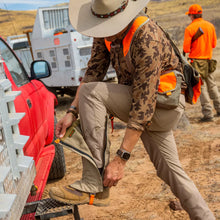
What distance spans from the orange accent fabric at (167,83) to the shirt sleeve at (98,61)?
1.78 ft

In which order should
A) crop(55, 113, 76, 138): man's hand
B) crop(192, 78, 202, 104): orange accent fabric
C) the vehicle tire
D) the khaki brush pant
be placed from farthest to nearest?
the vehicle tire < crop(192, 78, 202, 104): orange accent fabric < crop(55, 113, 76, 138): man's hand < the khaki brush pant

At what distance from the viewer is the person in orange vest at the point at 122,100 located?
2.28 metres

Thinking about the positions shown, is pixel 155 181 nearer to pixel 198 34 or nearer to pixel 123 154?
pixel 123 154

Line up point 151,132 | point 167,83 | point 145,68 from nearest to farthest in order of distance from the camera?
point 145,68 → point 167,83 → point 151,132

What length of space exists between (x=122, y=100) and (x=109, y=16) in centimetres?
57

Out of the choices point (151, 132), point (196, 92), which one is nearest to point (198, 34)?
point (196, 92)

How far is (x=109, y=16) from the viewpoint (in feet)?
7.55

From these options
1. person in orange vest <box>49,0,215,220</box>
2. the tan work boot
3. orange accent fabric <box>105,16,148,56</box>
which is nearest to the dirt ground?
person in orange vest <box>49,0,215,220</box>

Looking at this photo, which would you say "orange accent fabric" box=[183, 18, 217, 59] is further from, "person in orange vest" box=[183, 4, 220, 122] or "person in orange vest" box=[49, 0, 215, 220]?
"person in orange vest" box=[49, 0, 215, 220]

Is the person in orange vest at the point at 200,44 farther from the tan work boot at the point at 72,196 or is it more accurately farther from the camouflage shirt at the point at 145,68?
the tan work boot at the point at 72,196

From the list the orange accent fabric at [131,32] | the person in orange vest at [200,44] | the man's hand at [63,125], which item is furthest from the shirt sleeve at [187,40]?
the man's hand at [63,125]

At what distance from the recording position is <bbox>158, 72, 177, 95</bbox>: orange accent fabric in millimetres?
2459

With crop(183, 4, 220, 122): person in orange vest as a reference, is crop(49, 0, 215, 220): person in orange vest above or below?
above

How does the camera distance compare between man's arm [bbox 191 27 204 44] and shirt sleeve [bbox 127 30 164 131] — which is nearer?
shirt sleeve [bbox 127 30 164 131]
